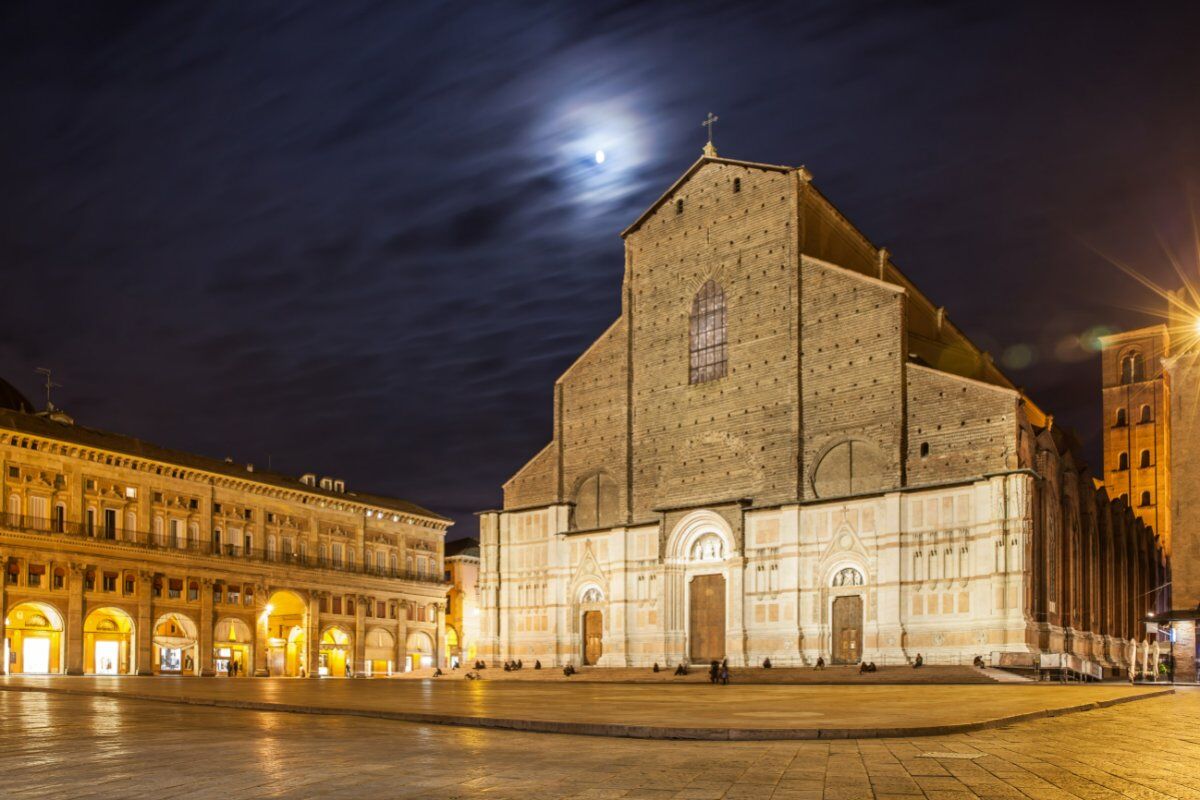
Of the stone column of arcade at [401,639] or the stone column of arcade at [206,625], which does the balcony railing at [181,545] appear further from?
the stone column of arcade at [401,639]

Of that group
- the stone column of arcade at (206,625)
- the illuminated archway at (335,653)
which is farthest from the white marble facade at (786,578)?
the illuminated archway at (335,653)

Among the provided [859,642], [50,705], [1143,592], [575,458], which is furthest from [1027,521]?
[50,705]

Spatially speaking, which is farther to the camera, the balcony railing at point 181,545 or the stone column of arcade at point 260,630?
the stone column of arcade at point 260,630

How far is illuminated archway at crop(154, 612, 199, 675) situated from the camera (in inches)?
2106

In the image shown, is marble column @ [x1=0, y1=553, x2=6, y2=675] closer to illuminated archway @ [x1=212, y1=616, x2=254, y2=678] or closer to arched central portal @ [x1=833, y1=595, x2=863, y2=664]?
illuminated archway @ [x1=212, y1=616, x2=254, y2=678]

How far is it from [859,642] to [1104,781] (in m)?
30.4

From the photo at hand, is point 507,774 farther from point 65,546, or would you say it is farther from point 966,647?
point 65,546

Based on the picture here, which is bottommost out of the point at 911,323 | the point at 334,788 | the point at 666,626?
the point at 666,626

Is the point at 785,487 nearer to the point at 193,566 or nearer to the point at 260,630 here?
the point at 193,566

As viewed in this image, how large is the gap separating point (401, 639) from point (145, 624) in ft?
62.5

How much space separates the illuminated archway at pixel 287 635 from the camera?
61469mm

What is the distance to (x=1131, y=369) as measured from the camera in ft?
228

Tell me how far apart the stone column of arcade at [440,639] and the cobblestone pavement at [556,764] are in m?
58.8

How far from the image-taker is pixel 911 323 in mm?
46406
